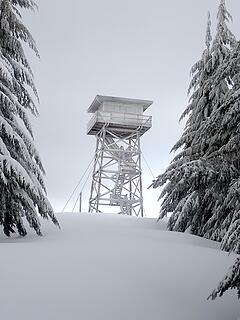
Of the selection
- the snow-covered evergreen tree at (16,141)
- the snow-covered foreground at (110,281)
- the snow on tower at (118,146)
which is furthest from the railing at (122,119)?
the snow-covered foreground at (110,281)

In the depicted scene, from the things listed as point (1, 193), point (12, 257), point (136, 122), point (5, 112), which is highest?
point (136, 122)

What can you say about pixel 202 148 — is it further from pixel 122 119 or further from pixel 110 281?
pixel 122 119

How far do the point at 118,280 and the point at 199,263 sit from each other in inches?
79.0

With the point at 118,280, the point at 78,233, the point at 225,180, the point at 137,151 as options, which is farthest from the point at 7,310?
the point at 137,151

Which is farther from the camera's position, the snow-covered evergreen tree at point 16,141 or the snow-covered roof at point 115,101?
the snow-covered roof at point 115,101

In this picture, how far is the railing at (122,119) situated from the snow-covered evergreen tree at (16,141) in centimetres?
1529

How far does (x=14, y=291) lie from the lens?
5.02 metres

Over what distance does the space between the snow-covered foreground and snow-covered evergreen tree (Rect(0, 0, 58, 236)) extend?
1.08 meters

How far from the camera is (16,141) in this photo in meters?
8.77

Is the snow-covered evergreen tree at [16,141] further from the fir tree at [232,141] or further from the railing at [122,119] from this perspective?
the railing at [122,119]

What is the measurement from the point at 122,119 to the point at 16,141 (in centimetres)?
1777

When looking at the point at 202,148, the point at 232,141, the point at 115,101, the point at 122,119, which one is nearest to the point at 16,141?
the point at 202,148

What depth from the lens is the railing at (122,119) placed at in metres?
26.0

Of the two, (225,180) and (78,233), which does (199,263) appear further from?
(78,233)
